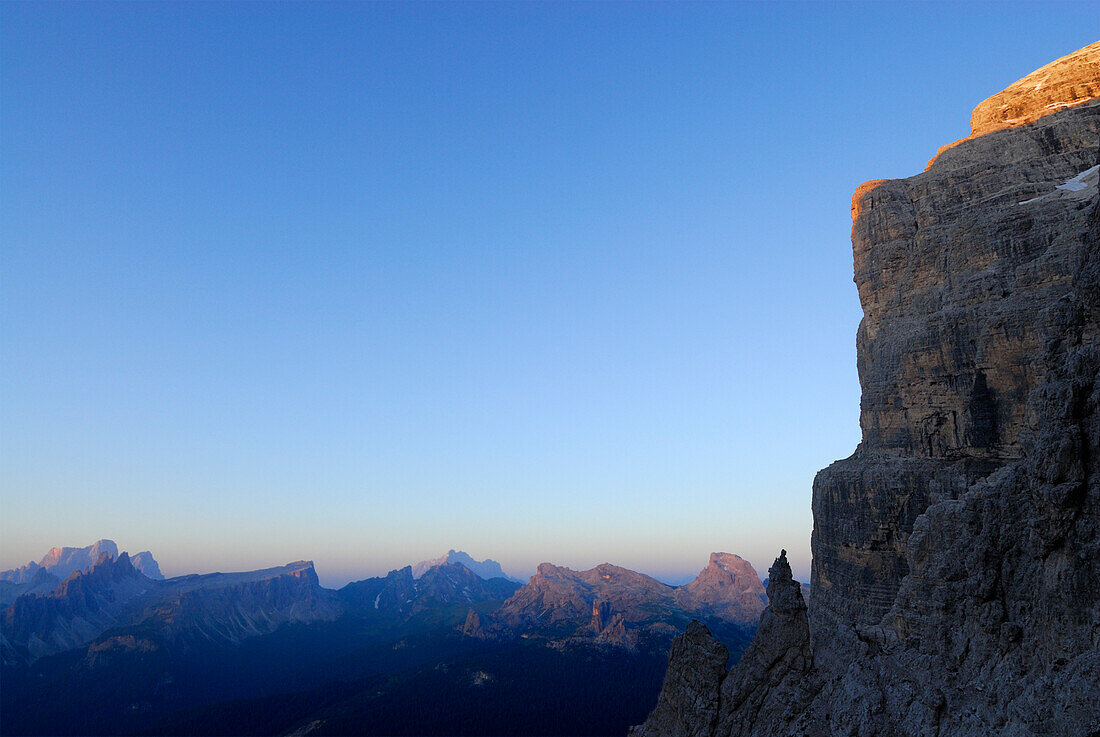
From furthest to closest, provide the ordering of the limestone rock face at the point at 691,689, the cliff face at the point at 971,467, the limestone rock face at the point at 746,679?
1. the limestone rock face at the point at 691,689
2. the limestone rock face at the point at 746,679
3. the cliff face at the point at 971,467

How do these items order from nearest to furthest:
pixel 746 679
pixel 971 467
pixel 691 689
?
pixel 971 467, pixel 746 679, pixel 691 689

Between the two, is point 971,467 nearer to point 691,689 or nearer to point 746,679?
point 746,679

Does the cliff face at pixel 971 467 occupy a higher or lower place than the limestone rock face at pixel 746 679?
higher

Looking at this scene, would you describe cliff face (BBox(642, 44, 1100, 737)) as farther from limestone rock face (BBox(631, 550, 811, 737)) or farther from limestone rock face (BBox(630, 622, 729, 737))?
limestone rock face (BBox(630, 622, 729, 737))

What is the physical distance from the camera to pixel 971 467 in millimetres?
40906

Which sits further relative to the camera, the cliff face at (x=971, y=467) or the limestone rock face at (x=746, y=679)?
the limestone rock face at (x=746, y=679)

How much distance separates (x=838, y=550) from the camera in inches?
1866

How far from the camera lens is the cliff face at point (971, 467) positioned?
2902 cm

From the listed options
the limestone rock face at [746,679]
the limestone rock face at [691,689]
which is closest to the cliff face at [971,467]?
the limestone rock face at [746,679]

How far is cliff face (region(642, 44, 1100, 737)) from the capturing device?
29.0 meters

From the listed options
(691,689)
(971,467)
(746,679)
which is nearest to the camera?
(971,467)

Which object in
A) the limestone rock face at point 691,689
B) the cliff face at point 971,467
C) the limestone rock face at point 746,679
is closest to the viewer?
the cliff face at point 971,467

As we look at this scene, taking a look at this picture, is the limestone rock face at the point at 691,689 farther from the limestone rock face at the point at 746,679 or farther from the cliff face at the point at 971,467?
the cliff face at the point at 971,467

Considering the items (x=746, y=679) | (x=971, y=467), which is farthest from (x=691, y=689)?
(x=971, y=467)
